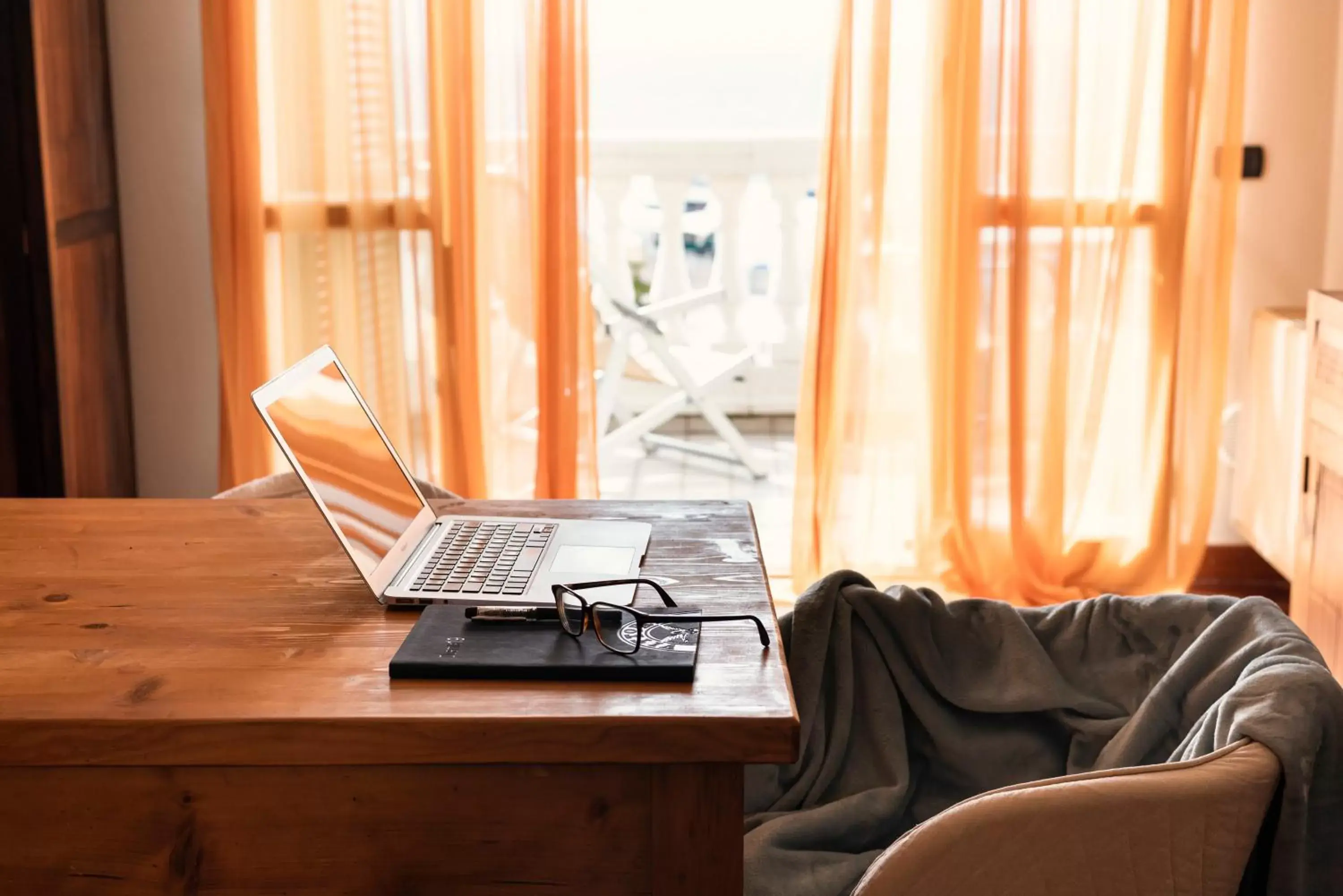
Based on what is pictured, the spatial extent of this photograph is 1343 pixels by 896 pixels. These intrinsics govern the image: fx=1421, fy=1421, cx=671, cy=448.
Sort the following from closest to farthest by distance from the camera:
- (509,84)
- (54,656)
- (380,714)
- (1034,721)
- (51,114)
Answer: (380,714) < (54,656) < (1034,721) < (51,114) < (509,84)

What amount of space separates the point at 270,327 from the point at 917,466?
1.56 meters

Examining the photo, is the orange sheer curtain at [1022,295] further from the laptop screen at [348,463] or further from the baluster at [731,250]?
the laptop screen at [348,463]

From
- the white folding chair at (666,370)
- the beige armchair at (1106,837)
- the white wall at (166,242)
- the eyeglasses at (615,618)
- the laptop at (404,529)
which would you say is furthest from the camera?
the white folding chair at (666,370)

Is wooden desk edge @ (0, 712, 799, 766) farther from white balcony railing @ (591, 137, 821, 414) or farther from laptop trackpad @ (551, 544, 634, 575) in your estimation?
white balcony railing @ (591, 137, 821, 414)

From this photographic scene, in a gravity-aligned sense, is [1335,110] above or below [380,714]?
above

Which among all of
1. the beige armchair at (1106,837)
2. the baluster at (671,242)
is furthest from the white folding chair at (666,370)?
the beige armchair at (1106,837)

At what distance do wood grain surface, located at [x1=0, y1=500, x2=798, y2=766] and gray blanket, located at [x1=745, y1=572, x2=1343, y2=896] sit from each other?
0.19 m

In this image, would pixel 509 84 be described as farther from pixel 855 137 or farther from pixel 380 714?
pixel 380 714

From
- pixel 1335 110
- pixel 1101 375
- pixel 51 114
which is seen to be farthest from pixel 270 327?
pixel 1335 110

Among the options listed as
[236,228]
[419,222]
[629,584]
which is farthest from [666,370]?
[629,584]

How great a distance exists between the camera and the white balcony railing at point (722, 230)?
470cm

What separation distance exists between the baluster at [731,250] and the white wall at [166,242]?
1.88 meters

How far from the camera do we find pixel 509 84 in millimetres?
3186

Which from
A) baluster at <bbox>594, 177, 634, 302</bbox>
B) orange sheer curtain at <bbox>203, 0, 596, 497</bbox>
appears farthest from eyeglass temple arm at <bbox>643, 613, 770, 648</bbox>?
baluster at <bbox>594, 177, 634, 302</bbox>
